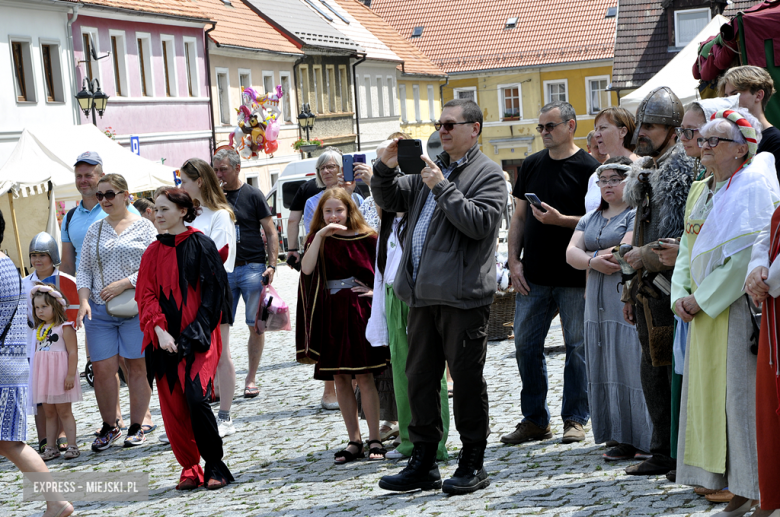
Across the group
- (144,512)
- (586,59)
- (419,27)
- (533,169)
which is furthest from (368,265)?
(419,27)

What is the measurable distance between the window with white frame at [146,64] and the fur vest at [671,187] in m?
26.7

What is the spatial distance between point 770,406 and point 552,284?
8.12 feet

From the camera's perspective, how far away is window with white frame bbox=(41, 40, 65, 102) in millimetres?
25719

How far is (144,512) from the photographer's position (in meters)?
5.89

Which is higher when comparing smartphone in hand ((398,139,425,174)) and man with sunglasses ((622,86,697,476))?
smartphone in hand ((398,139,425,174))

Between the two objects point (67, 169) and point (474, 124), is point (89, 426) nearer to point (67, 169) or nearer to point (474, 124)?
point (474, 124)

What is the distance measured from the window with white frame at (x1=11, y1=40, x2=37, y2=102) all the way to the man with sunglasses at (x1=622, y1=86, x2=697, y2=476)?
21.6 m

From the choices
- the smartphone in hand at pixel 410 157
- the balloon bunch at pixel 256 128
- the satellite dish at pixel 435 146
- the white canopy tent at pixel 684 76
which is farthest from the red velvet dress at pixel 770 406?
the balloon bunch at pixel 256 128

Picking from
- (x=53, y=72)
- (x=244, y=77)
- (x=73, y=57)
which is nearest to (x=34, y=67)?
(x=53, y=72)

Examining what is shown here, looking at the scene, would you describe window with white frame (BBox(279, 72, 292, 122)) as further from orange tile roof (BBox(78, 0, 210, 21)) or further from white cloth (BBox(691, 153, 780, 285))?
white cloth (BBox(691, 153, 780, 285))

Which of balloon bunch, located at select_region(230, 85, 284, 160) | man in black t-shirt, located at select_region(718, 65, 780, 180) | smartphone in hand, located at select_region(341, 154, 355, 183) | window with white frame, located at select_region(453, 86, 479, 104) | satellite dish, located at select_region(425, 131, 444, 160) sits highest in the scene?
window with white frame, located at select_region(453, 86, 479, 104)

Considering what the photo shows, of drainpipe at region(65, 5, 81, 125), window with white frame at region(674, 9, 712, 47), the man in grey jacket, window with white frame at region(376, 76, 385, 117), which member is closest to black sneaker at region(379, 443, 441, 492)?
the man in grey jacket

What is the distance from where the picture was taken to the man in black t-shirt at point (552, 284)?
22.0ft

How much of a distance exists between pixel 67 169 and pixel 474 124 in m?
12.5
